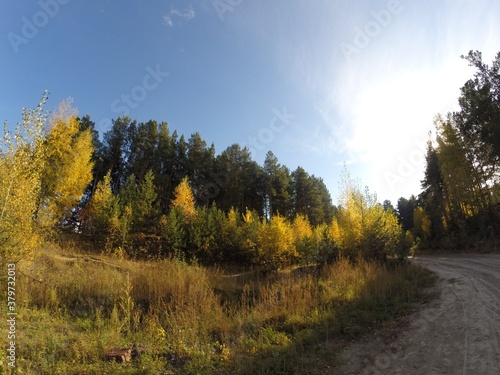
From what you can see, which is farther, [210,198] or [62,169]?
[210,198]

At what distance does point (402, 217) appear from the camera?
78.9 m

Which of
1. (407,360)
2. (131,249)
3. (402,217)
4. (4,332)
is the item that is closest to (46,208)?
(131,249)

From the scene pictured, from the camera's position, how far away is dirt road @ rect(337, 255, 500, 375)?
14.2 ft

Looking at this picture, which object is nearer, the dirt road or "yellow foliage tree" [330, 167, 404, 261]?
the dirt road

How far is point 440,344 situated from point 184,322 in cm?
539

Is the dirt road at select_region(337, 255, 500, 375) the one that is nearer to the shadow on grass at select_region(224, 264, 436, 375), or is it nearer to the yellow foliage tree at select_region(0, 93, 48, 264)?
the shadow on grass at select_region(224, 264, 436, 375)

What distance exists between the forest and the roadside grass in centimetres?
5

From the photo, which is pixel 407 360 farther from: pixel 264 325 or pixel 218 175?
pixel 218 175

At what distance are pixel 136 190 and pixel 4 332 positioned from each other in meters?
28.8

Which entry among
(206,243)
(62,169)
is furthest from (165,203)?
(62,169)

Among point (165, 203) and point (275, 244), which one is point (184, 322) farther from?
point (165, 203)

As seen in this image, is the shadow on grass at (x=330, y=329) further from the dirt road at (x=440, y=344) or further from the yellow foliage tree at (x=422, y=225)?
the yellow foliage tree at (x=422, y=225)

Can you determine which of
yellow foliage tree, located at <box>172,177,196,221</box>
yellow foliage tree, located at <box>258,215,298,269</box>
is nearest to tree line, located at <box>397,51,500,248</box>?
yellow foliage tree, located at <box>258,215,298,269</box>

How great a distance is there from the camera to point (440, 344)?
16.8 feet
